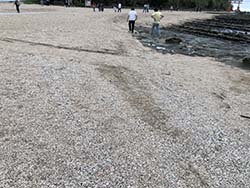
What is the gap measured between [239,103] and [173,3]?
233 ft

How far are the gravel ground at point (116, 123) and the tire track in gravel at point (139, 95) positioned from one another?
34mm

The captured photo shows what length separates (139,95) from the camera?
35.5 ft

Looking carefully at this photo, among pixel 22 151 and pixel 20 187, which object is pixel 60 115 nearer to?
pixel 22 151

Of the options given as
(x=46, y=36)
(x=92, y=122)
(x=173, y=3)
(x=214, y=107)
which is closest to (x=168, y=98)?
(x=214, y=107)

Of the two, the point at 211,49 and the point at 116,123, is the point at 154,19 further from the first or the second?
the point at 116,123

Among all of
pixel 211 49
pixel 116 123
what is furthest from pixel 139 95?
pixel 211 49

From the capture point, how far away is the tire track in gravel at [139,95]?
880cm

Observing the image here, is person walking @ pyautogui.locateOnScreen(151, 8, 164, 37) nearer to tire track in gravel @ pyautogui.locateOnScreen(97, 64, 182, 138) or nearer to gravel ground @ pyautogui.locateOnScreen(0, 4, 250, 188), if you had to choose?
gravel ground @ pyautogui.locateOnScreen(0, 4, 250, 188)

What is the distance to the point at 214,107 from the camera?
10.6 m

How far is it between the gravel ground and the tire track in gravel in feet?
0.11

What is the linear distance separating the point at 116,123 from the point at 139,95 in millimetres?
2490

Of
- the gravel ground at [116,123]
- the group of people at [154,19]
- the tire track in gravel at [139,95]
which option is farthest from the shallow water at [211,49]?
the tire track in gravel at [139,95]

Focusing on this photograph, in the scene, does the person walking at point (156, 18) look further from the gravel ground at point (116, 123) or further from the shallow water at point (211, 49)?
the gravel ground at point (116, 123)

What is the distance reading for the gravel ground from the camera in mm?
6461
